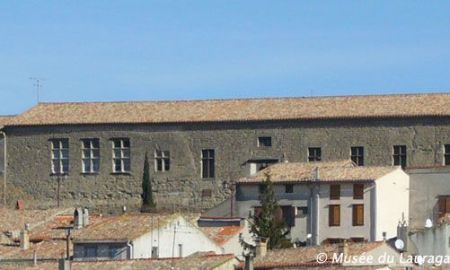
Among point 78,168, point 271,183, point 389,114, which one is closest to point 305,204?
point 271,183

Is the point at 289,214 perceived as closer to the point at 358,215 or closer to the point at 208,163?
the point at 358,215

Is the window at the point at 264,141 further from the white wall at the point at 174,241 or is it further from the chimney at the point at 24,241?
the chimney at the point at 24,241

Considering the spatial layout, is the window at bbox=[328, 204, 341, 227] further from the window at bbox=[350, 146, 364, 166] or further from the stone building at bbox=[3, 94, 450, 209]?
the window at bbox=[350, 146, 364, 166]

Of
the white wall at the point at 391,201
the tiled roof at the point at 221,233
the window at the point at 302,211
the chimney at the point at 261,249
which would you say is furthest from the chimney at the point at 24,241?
the white wall at the point at 391,201

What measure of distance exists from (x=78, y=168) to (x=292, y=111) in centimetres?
823

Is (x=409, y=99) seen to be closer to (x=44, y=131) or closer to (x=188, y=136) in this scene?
(x=188, y=136)

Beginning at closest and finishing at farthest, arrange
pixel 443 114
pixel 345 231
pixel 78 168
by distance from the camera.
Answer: pixel 345 231, pixel 443 114, pixel 78 168

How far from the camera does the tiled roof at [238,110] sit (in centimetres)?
7388

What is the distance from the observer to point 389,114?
73438mm

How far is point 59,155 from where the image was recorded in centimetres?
7838

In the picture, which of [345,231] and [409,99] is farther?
[409,99]

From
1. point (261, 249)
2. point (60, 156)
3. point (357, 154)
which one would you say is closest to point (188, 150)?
point (60, 156)

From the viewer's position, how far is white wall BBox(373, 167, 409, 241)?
6638 centimetres

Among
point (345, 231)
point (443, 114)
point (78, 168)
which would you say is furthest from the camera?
point (78, 168)
